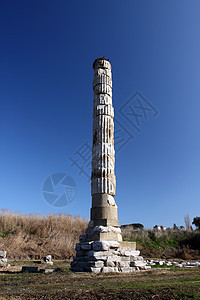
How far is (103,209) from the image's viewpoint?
340 inches

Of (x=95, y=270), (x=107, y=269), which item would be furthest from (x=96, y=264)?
(x=107, y=269)

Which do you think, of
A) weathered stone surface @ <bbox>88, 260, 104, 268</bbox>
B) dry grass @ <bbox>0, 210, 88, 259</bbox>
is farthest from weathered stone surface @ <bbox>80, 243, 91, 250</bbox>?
dry grass @ <bbox>0, 210, 88, 259</bbox>

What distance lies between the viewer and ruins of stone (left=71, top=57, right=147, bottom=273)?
7461 millimetres

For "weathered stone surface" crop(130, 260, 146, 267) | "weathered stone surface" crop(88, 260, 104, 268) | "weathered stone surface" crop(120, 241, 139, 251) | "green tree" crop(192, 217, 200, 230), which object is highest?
"green tree" crop(192, 217, 200, 230)

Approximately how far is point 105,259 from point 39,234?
27.5ft

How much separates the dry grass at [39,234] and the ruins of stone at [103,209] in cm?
506

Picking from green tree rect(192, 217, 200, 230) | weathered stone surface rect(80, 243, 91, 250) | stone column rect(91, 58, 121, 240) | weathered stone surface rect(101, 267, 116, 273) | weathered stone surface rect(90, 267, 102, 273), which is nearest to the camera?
weathered stone surface rect(90, 267, 102, 273)

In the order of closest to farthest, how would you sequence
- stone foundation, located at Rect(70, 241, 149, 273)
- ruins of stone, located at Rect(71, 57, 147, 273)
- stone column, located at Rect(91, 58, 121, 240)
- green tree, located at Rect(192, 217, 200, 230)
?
stone foundation, located at Rect(70, 241, 149, 273) < ruins of stone, located at Rect(71, 57, 147, 273) < stone column, located at Rect(91, 58, 121, 240) < green tree, located at Rect(192, 217, 200, 230)

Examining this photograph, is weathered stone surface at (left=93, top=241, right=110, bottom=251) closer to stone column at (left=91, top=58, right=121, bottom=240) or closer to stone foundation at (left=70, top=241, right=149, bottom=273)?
stone foundation at (left=70, top=241, right=149, bottom=273)

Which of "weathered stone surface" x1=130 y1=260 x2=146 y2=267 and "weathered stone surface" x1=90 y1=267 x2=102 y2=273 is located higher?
"weathered stone surface" x1=130 y1=260 x2=146 y2=267

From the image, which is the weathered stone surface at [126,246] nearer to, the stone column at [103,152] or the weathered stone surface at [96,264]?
the stone column at [103,152]

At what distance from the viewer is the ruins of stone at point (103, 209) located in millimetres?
7461

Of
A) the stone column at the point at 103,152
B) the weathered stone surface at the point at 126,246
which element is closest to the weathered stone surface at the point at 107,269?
the weathered stone surface at the point at 126,246

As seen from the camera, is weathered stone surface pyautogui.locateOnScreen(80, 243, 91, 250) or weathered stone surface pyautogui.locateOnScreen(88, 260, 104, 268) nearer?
weathered stone surface pyautogui.locateOnScreen(88, 260, 104, 268)
